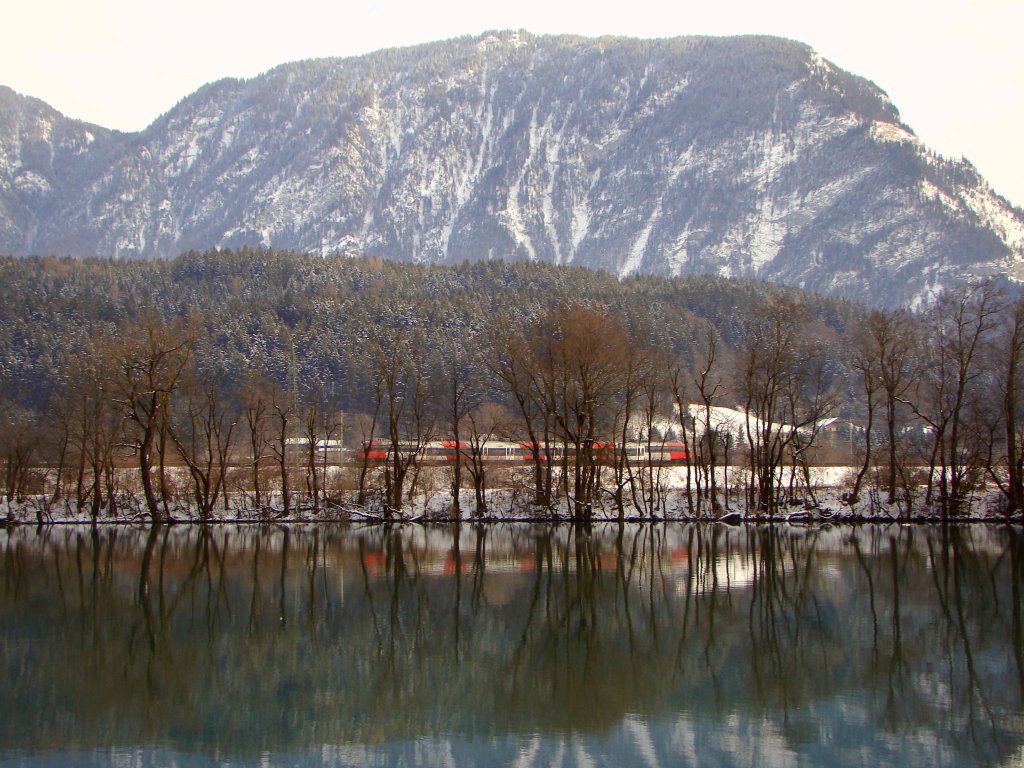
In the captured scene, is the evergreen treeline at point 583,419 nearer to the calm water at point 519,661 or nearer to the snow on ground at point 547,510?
the snow on ground at point 547,510

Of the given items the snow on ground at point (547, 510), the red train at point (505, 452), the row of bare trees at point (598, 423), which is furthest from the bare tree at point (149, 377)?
the red train at point (505, 452)

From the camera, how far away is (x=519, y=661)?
75.4ft

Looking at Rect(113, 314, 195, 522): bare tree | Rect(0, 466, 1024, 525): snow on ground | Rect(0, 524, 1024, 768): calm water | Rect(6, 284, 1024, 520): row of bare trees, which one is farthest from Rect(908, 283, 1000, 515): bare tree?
Rect(113, 314, 195, 522): bare tree

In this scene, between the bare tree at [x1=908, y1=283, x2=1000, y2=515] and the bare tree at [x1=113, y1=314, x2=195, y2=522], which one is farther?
the bare tree at [x1=113, y1=314, x2=195, y2=522]

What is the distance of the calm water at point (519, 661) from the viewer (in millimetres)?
16969

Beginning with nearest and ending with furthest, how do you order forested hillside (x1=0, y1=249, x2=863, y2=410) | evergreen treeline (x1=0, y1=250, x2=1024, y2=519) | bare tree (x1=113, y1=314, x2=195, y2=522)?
bare tree (x1=113, y1=314, x2=195, y2=522)
evergreen treeline (x1=0, y1=250, x2=1024, y2=519)
forested hillside (x1=0, y1=249, x2=863, y2=410)

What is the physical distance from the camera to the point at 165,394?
6097cm

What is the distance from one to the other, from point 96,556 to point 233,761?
102 ft

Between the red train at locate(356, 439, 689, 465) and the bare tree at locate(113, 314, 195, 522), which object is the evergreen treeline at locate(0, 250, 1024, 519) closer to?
the bare tree at locate(113, 314, 195, 522)

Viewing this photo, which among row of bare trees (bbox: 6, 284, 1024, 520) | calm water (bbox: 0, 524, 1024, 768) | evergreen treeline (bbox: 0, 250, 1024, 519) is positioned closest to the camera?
calm water (bbox: 0, 524, 1024, 768)

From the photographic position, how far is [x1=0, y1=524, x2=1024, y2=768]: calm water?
1697 cm

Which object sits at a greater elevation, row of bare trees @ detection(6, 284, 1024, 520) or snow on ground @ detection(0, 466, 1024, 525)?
row of bare trees @ detection(6, 284, 1024, 520)

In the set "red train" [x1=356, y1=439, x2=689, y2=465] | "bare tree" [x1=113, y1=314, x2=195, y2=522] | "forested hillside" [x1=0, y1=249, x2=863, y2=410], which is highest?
"forested hillside" [x1=0, y1=249, x2=863, y2=410]

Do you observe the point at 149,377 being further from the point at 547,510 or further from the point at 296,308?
the point at 296,308
